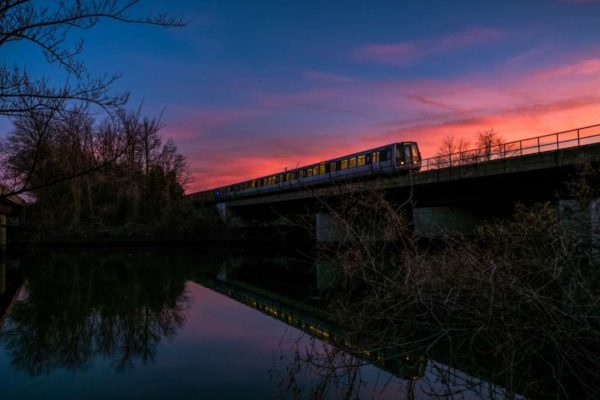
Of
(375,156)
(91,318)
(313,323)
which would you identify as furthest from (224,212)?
(313,323)

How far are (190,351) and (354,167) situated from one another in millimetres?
28408

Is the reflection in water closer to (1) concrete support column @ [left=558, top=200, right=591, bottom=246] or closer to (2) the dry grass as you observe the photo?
(2) the dry grass

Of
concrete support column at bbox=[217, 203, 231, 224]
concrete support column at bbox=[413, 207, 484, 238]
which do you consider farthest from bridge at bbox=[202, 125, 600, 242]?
concrete support column at bbox=[217, 203, 231, 224]

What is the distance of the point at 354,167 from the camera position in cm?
3666

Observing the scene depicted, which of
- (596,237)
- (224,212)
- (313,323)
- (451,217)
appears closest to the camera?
(596,237)

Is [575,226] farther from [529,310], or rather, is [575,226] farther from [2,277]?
[2,277]

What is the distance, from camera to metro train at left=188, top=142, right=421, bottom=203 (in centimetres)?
3272

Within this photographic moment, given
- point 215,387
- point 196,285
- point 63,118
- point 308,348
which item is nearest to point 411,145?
point 196,285

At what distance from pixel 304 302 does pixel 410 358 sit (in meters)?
7.56

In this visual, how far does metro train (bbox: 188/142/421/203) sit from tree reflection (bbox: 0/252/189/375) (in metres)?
9.78

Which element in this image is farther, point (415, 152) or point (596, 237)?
point (415, 152)

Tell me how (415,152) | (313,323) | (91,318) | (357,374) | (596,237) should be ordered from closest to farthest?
1. (357,374)
2. (596,237)
3. (313,323)
4. (91,318)
5. (415,152)

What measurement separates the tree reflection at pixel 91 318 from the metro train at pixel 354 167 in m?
9.78

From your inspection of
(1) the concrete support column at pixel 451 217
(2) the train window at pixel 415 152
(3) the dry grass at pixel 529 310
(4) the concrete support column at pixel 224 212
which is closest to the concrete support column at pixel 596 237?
(3) the dry grass at pixel 529 310
